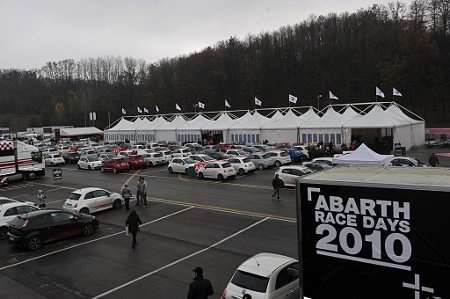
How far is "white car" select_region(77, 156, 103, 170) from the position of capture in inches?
1598

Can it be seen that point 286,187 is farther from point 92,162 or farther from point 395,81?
point 395,81

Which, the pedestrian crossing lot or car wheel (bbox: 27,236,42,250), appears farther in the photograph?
car wheel (bbox: 27,236,42,250)

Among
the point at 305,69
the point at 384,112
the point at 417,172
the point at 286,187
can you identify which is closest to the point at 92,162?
the point at 286,187

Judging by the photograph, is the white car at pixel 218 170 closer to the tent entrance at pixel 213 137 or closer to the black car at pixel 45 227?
the black car at pixel 45 227

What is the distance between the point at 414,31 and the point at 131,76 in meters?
88.1

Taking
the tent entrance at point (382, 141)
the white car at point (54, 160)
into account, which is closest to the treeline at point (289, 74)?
the tent entrance at point (382, 141)

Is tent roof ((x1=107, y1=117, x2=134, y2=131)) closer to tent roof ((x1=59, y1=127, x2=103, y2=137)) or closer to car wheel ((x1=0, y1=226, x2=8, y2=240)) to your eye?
tent roof ((x1=59, y1=127, x2=103, y2=137))

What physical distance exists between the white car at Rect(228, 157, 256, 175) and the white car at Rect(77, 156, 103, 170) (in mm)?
14705

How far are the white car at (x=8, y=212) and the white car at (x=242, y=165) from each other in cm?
1628

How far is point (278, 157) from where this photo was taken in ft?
117

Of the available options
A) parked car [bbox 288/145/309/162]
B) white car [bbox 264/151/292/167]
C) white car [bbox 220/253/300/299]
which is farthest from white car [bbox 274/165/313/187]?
white car [bbox 220/253/300/299]

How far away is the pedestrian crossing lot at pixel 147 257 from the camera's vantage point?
37.8 ft

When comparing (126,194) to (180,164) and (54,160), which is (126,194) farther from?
(54,160)

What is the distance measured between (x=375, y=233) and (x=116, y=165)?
33782 millimetres
